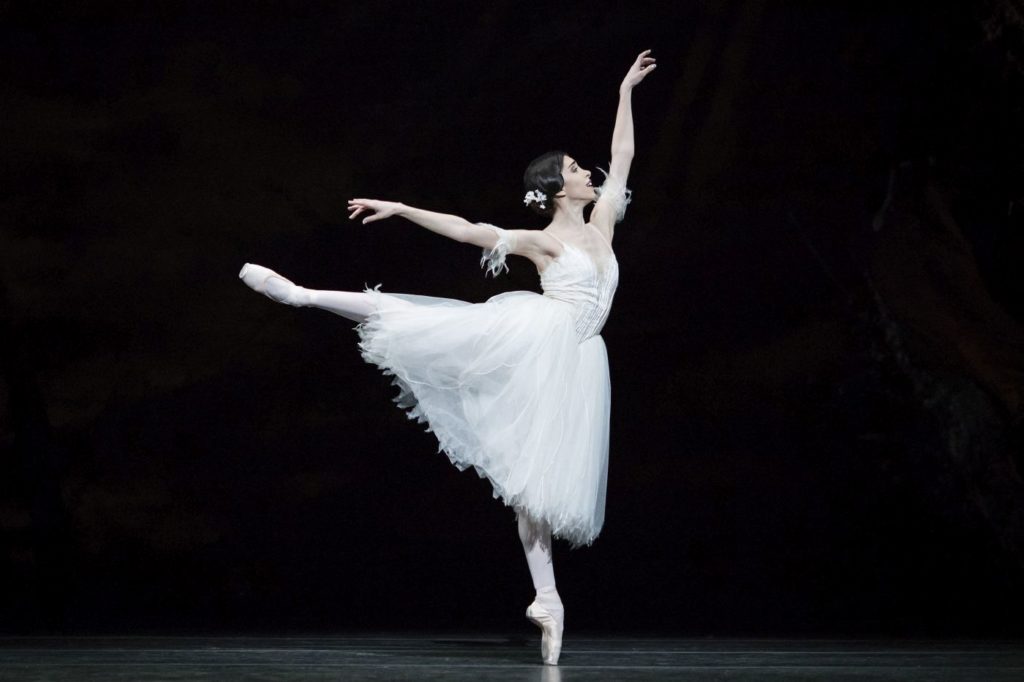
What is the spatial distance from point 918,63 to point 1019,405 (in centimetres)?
130

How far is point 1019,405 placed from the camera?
4.29m

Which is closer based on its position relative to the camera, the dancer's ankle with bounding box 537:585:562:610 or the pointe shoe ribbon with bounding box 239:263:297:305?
the dancer's ankle with bounding box 537:585:562:610

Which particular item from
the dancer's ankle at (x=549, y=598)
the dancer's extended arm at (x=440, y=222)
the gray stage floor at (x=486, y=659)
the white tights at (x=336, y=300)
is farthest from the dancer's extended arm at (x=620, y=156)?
the gray stage floor at (x=486, y=659)

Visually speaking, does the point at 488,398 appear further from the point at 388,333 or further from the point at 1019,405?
the point at 1019,405

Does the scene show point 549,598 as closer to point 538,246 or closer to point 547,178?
point 538,246

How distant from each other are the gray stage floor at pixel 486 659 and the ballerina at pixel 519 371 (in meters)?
0.27

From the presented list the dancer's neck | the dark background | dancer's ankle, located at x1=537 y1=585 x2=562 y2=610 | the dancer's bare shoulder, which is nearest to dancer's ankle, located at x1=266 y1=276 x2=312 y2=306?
the dancer's bare shoulder

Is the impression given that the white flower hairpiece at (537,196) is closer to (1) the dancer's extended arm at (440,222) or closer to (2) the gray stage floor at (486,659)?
(1) the dancer's extended arm at (440,222)

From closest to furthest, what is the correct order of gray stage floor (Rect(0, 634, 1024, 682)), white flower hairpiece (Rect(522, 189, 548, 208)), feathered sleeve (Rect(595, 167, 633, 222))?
gray stage floor (Rect(0, 634, 1024, 682))
white flower hairpiece (Rect(522, 189, 548, 208))
feathered sleeve (Rect(595, 167, 633, 222))

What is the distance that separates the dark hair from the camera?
3064 mm

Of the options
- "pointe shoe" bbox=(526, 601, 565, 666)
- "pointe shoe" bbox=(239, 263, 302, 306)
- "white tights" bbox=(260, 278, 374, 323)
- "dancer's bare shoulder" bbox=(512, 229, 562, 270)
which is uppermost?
"dancer's bare shoulder" bbox=(512, 229, 562, 270)

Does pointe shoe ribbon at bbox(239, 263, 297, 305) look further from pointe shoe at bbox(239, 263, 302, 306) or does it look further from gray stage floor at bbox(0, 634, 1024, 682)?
gray stage floor at bbox(0, 634, 1024, 682)

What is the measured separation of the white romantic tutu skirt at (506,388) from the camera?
2.91 metres

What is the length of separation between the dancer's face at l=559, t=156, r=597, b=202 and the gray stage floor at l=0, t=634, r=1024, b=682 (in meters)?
1.17
